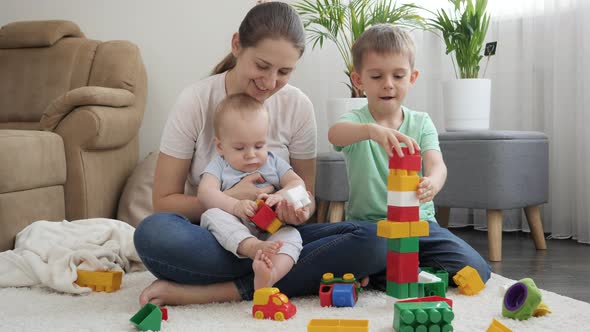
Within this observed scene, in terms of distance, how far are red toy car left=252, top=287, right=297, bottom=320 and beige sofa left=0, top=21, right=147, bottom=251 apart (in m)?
1.28

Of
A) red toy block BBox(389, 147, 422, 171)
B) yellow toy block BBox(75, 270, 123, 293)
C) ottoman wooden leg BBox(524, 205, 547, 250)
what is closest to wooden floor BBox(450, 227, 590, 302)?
ottoman wooden leg BBox(524, 205, 547, 250)

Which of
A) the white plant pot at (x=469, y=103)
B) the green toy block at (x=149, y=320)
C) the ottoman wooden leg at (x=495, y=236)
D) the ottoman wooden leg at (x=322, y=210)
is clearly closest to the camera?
the green toy block at (x=149, y=320)

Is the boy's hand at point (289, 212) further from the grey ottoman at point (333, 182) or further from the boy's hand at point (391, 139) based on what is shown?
the grey ottoman at point (333, 182)

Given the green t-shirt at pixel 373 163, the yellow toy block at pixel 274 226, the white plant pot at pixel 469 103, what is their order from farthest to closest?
1. the white plant pot at pixel 469 103
2. the green t-shirt at pixel 373 163
3. the yellow toy block at pixel 274 226

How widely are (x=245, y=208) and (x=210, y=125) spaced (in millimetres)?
378

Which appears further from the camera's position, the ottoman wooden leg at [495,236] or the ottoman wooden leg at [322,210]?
the ottoman wooden leg at [322,210]

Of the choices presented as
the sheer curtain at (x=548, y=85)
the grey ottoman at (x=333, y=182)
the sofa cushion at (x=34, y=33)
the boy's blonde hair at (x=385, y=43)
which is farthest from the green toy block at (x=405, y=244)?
the sofa cushion at (x=34, y=33)

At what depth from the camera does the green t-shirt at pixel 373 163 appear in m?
1.88

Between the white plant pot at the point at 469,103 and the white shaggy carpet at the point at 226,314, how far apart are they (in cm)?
120

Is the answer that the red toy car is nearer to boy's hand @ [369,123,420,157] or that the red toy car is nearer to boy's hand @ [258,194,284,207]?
boy's hand @ [258,194,284,207]

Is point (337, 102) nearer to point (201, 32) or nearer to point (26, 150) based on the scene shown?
point (201, 32)

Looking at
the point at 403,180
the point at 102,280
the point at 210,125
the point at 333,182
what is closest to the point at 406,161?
the point at 403,180

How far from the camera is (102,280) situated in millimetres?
1895

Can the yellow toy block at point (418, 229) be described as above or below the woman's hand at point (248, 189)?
below
